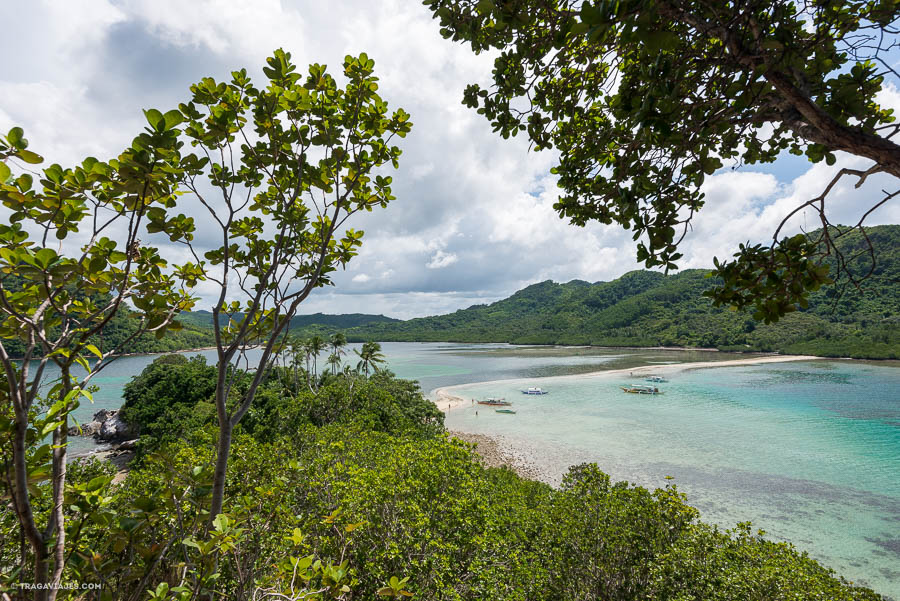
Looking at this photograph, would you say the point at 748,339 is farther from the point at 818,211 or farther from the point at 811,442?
the point at 818,211

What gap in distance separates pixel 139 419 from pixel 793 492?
40825 mm

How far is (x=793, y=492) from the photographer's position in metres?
20.6

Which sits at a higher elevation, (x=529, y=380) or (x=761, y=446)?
(x=529, y=380)

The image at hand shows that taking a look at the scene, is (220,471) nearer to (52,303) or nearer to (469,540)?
(52,303)

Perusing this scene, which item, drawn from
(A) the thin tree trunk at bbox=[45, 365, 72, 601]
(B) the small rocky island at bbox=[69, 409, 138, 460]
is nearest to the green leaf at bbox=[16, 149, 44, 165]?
(A) the thin tree trunk at bbox=[45, 365, 72, 601]

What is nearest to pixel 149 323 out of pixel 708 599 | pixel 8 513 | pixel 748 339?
pixel 8 513

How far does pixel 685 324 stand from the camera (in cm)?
10312

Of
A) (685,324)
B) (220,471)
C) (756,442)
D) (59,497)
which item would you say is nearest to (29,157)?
(59,497)

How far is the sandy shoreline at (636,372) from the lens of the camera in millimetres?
44213

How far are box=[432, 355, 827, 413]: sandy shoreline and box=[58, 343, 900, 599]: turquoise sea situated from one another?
2239mm

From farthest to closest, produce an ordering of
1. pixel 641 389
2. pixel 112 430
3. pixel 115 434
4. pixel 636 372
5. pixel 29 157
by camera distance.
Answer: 1. pixel 636 372
2. pixel 641 389
3. pixel 112 430
4. pixel 115 434
5. pixel 29 157

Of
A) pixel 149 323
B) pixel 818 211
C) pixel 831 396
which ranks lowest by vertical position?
pixel 831 396

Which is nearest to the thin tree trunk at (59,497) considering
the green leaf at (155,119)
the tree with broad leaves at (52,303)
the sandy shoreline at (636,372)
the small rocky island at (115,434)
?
the tree with broad leaves at (52,303)

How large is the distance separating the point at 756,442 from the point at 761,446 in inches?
35.7
